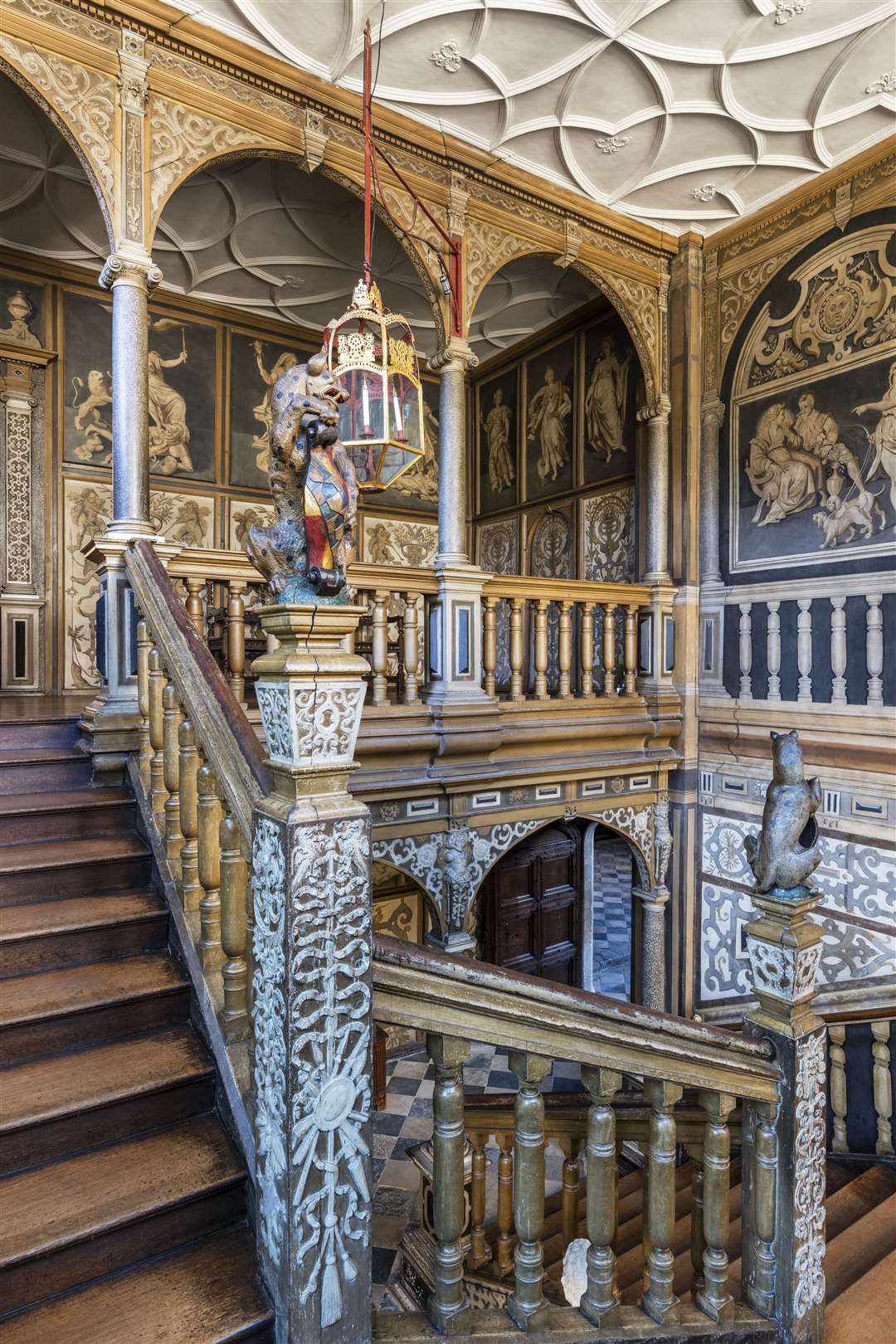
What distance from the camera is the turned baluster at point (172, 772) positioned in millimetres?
2154

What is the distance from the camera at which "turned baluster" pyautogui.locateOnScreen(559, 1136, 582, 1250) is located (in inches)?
96.8

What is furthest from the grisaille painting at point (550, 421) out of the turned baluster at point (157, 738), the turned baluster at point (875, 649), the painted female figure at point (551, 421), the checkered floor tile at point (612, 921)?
the turned baluster at point (157, 738)

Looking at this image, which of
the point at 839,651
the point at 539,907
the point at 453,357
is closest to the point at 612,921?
the point at 539,907

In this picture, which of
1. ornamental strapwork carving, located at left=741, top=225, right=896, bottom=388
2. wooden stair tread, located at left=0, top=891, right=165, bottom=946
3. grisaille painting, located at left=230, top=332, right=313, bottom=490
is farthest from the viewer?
grisaille painting, located at left=230, top=332, right=313, bottom=490

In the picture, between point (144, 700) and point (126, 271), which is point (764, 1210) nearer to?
point (144, 700)

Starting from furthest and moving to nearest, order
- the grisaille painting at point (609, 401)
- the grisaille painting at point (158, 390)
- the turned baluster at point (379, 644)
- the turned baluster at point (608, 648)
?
the grisaille painting at point (609, 401) < the grisaille painting at point (158, 390) < the turned baluster at point (608, 648) < the turned baluster at point (379, 644)

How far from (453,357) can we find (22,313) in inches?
142

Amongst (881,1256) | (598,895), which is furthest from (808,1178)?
(598,895)

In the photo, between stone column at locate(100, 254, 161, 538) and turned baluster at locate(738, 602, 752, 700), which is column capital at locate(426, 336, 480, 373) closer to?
stone column at locate(100, 254, 161, 538)

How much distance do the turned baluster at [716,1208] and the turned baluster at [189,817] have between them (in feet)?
4.64

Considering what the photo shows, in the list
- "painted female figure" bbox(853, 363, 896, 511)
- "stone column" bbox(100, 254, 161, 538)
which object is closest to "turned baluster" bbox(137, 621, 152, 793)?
"stone column" bbox(100, 254, 161, 538)

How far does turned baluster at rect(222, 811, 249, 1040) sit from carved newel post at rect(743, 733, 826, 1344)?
1.32 m

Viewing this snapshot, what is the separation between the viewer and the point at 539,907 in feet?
24.8

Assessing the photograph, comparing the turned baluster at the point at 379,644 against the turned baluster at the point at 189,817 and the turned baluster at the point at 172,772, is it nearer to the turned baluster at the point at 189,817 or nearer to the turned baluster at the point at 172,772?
the turned baluster at the point at 172,772
